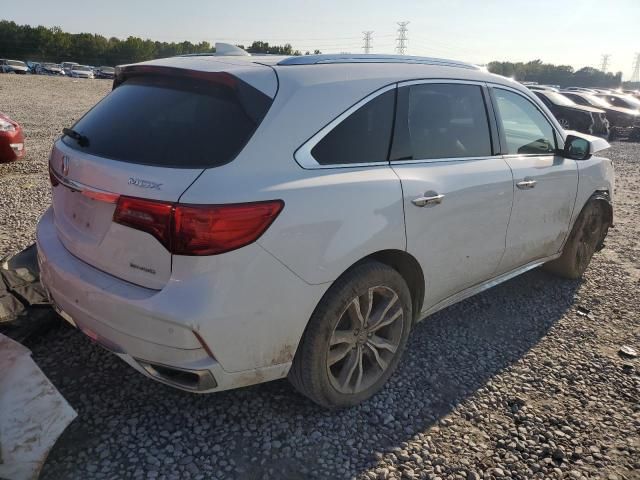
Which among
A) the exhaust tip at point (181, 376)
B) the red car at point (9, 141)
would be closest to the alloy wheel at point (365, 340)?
the exhaust tip at point (181, 376)

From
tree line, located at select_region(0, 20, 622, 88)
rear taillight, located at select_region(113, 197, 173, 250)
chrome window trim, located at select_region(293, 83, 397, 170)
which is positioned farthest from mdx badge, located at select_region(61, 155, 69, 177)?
tree line, located at select_region(0, 20, 622, 88)

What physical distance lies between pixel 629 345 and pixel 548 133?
5.61 ft

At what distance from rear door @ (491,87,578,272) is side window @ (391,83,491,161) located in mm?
249

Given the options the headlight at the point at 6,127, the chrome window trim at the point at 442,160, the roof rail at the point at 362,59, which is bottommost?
the headlight at the point at 6,127

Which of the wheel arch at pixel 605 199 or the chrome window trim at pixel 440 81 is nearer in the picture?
the chrome window trim at pixel 440 81

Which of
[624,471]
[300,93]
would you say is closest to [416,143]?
[300,93]

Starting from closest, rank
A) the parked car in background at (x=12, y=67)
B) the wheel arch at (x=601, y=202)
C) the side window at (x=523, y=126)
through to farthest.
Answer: the side window at (x=523, y=126)
the wheel arch at (x=601, y=202)
the parked car in background at (x=12, y=67)

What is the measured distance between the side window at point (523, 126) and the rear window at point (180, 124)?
2.05m

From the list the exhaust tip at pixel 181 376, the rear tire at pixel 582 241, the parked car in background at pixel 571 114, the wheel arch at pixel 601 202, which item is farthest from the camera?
the parked car in background at pixel 571 114

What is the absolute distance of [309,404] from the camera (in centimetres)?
283

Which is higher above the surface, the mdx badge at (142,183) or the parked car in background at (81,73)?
the mdx badge at (142,183)

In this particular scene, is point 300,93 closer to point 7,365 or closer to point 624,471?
point 7,365

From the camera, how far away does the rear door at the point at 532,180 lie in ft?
11.7

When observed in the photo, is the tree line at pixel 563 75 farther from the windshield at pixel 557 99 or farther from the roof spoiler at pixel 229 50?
the roof spoiler at pixel 229 50
